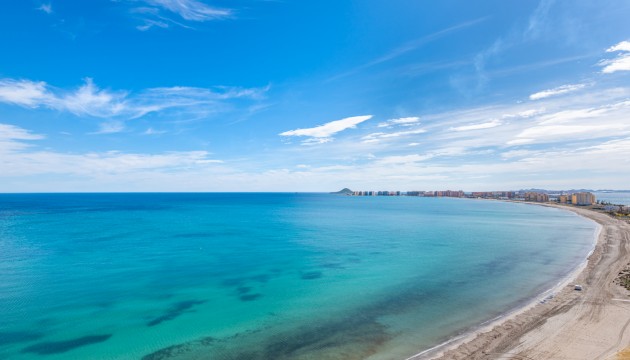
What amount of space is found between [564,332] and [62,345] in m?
31.0

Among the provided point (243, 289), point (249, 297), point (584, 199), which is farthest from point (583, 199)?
point (249, 297)

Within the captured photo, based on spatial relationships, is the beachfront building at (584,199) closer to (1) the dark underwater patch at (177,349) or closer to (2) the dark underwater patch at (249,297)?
(2) the dark underwater patch at (249,297)

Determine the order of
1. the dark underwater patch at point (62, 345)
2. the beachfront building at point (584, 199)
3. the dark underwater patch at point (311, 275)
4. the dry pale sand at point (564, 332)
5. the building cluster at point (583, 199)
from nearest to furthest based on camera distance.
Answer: the dry pale sand at point (564, 332) < the dark underwater patch at point (62, 345) < the dark underwater patch at point (311, 275) < the beachfront building at point (584, 199) < the building cluster at point (583, 199)

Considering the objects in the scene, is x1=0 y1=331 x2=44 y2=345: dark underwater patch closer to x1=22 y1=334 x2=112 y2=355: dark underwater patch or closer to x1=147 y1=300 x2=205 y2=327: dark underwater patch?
x1=22 y1=334 x2=112 y2=355: dark underwater patch

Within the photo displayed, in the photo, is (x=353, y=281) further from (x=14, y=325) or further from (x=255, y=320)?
(x=14, y=325)

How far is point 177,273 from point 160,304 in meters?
9.86

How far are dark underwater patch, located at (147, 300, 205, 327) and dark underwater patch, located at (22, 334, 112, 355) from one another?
9.58 feet

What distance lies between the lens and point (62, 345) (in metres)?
18.8

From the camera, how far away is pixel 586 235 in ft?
208

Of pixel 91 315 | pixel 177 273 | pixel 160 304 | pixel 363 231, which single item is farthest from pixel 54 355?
pixel 363 231

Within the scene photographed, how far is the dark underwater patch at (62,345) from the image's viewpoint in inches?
716

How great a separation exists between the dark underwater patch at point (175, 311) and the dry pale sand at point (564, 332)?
56.9ft

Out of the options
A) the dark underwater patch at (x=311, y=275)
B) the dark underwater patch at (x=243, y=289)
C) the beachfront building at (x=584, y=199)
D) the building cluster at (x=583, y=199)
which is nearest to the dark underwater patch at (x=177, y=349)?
the dark underwater patch at (x=243, y=289)

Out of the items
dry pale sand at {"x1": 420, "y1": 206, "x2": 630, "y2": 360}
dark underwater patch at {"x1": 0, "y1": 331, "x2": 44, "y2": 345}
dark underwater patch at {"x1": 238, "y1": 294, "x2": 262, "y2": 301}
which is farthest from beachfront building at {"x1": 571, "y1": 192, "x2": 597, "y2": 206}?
dark underwater patch at {"x1": 0, "y1": 331, "x2": 44, "y2": 345}
